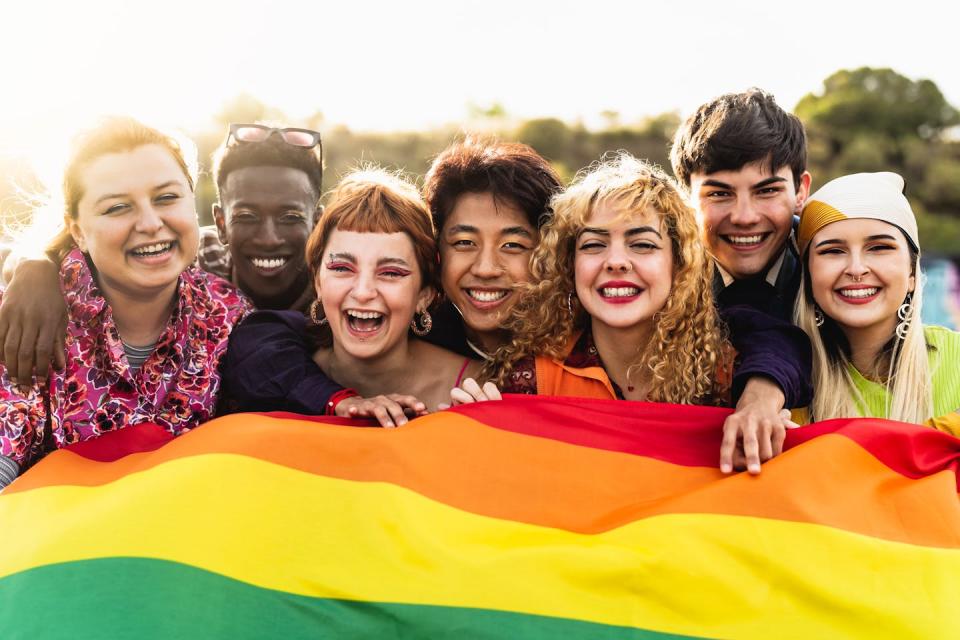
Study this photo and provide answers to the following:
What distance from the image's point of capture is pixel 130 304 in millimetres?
3852

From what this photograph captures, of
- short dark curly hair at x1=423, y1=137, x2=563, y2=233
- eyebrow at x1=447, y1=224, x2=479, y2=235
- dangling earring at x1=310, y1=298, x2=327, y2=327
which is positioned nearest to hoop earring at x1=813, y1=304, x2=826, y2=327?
short dark curly hair at x1=423, y1=137, x2=563, y2=233

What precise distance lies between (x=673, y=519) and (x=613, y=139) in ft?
103

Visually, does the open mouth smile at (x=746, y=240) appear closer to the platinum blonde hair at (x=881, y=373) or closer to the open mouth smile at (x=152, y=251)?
the platinum blonde hair at (x=881, y=373)

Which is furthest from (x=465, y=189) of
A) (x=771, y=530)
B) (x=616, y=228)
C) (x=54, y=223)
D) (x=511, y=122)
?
(x=511, y=122)

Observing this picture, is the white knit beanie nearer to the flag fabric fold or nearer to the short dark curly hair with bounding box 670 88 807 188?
the short dark curly hair with bounding box 670 88 807 188

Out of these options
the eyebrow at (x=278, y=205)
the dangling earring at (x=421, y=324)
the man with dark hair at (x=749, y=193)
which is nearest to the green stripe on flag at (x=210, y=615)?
the dangling earring at (x=421, y=324)

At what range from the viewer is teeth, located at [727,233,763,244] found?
460 centimetres

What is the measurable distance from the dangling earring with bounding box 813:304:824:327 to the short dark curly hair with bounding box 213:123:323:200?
3001 millimetres

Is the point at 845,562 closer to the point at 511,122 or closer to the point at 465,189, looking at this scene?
the point at 465,189

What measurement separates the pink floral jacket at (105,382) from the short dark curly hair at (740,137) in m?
2.67

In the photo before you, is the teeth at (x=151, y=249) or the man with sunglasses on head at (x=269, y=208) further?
the man with sunglasses on head at (x=269, y=208)

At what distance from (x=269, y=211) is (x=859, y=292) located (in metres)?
3.22

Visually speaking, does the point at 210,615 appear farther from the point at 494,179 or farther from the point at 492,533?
the point at 494,179

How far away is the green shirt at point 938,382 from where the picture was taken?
375 cm
